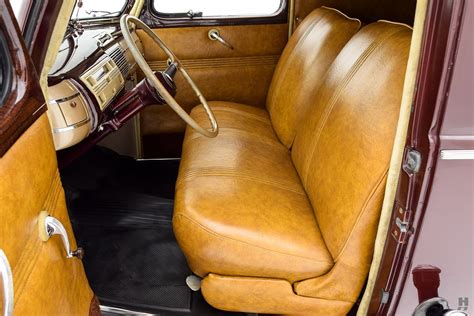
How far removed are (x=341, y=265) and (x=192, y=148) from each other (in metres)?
0.84

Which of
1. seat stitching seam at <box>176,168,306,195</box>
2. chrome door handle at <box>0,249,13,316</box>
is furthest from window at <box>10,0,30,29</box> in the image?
seat stitching seam at <box>176,168,306,195</box>

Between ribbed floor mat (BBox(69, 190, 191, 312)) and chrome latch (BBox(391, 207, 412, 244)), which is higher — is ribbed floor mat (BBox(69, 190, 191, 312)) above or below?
below

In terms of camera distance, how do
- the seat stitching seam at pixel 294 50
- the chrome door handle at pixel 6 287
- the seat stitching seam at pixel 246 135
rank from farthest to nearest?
1. the seat stitching seam at pixel 294 50
2. the seat stitching seam at pixel 246 135
3. the chrome door handle at pixel 6 287

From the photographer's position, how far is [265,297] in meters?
1.37

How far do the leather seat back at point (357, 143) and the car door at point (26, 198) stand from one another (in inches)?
27.0

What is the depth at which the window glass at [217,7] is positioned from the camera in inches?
101

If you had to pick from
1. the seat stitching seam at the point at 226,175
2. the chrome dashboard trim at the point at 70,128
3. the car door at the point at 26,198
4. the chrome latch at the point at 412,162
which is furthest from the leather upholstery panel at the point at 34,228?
the chrome latch at the point at 412,162

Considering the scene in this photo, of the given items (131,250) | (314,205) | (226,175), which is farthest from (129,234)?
(314,205)

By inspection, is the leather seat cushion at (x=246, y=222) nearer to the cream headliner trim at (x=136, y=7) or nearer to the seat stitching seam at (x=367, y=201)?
the seat stitching seam at (x=367, y=201)

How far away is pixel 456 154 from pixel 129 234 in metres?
1.27

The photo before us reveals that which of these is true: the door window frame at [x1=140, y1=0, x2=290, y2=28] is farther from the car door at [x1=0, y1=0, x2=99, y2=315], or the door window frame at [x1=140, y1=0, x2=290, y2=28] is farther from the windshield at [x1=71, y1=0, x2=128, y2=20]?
the car door at [x1=0, y1=0, x2=99, y2=315]

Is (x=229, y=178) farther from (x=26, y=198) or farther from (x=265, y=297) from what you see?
(x=26, y=198)

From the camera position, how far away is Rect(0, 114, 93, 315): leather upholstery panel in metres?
0.77

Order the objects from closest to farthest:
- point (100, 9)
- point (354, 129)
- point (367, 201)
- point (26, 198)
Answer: point (26, 198), point (367, 201), point (354, 129), point (100, 9)
